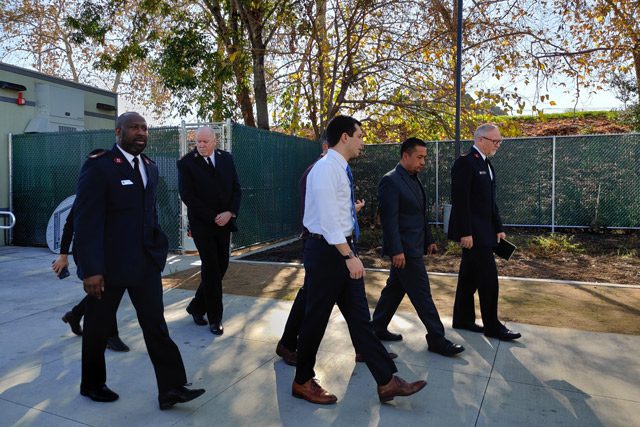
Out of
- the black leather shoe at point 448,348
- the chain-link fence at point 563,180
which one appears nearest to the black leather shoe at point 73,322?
the black leather shoe at point 448,348

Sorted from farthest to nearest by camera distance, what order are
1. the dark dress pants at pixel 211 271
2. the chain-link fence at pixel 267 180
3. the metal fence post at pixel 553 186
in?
1. the metal fence post at pixel 553 186
2. the chain-link fence at pixel 267 180
3. the dark dress pants at pixel 211 271

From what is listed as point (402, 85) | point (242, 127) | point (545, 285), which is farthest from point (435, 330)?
point (402, 85)

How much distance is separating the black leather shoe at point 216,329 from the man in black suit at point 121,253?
1520mm

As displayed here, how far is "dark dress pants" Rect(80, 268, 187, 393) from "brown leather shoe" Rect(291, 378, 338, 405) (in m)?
0.74

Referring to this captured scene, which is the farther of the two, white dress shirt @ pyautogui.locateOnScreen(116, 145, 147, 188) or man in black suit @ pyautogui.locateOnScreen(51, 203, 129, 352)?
man in black suit @ pyautogui.locateOnScreen(51, 203, 129, 352)

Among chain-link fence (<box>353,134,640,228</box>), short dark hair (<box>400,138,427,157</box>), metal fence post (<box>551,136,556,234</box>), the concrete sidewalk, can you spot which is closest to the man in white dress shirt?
the concrete sidewalk

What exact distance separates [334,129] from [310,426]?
5.99 feet

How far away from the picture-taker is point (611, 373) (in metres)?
4.07

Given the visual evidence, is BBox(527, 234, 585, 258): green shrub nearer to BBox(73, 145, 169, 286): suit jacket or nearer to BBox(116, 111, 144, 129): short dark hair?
BBox(73, 145, 169, 286): suit jacket

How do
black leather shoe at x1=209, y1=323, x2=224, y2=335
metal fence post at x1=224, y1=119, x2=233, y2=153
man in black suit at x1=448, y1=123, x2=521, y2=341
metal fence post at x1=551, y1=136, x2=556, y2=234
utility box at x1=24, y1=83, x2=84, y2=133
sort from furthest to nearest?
metal fence post at x1=551, y1=136, x2=556, y2=234, utility box at x1=24, y1=83, x2=84, y2=133, metal fence post at x1=224, y1=119, x2=233, y2=153, black leather shoe at x1=209, y1=323, x2=224, y2=335, man in black suit at x1=448, y1=123, x2=521, y2=341

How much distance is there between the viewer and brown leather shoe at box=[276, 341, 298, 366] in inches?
169

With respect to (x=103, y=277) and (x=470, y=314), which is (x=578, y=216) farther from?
(x=103, y=277)

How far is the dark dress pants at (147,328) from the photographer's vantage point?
3.44 m

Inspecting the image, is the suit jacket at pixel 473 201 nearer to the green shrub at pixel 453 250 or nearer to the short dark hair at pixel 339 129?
the short dark hair at pixel 339 129
